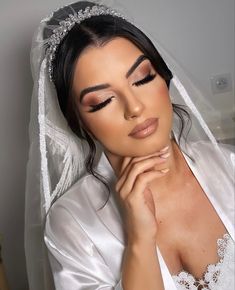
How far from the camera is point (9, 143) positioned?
120cm

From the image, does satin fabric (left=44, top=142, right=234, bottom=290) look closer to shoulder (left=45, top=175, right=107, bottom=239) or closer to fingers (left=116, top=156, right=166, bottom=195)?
shoulder (left=45, top=175, right=107, bottom=239)

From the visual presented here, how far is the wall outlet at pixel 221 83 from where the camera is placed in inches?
50.9

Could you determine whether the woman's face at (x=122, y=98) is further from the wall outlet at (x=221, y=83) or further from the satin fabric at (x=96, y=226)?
the wall outlet at (x=221, y=83)

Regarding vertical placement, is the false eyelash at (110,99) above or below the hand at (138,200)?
above

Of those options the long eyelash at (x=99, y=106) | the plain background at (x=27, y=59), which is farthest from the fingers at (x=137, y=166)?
the plain background at (x=27, y=59)

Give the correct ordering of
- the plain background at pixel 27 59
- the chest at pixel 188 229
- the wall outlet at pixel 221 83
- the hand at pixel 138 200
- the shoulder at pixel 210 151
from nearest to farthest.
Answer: the hand at pixel 138 200 → the chest at pixel 188 229 → the shoulder at pixel 210 151 → the plain background at pixel 27 59 → the wall outlet at pixel 221 83

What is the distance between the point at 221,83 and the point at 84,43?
2.34 ft

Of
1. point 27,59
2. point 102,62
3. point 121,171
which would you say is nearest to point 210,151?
point 121,171

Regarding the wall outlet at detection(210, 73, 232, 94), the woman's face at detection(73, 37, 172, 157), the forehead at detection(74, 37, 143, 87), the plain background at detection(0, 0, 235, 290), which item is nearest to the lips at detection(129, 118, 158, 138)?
the woman's face at detection(73, 37, 172, 157)

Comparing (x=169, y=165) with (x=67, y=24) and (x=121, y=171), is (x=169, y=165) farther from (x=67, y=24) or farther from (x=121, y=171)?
(x=67, y=24)

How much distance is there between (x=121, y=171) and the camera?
2.62ft

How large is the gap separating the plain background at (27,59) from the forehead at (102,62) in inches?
17.0

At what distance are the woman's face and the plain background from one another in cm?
37

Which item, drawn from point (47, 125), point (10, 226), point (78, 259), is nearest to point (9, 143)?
point (10, 226)
